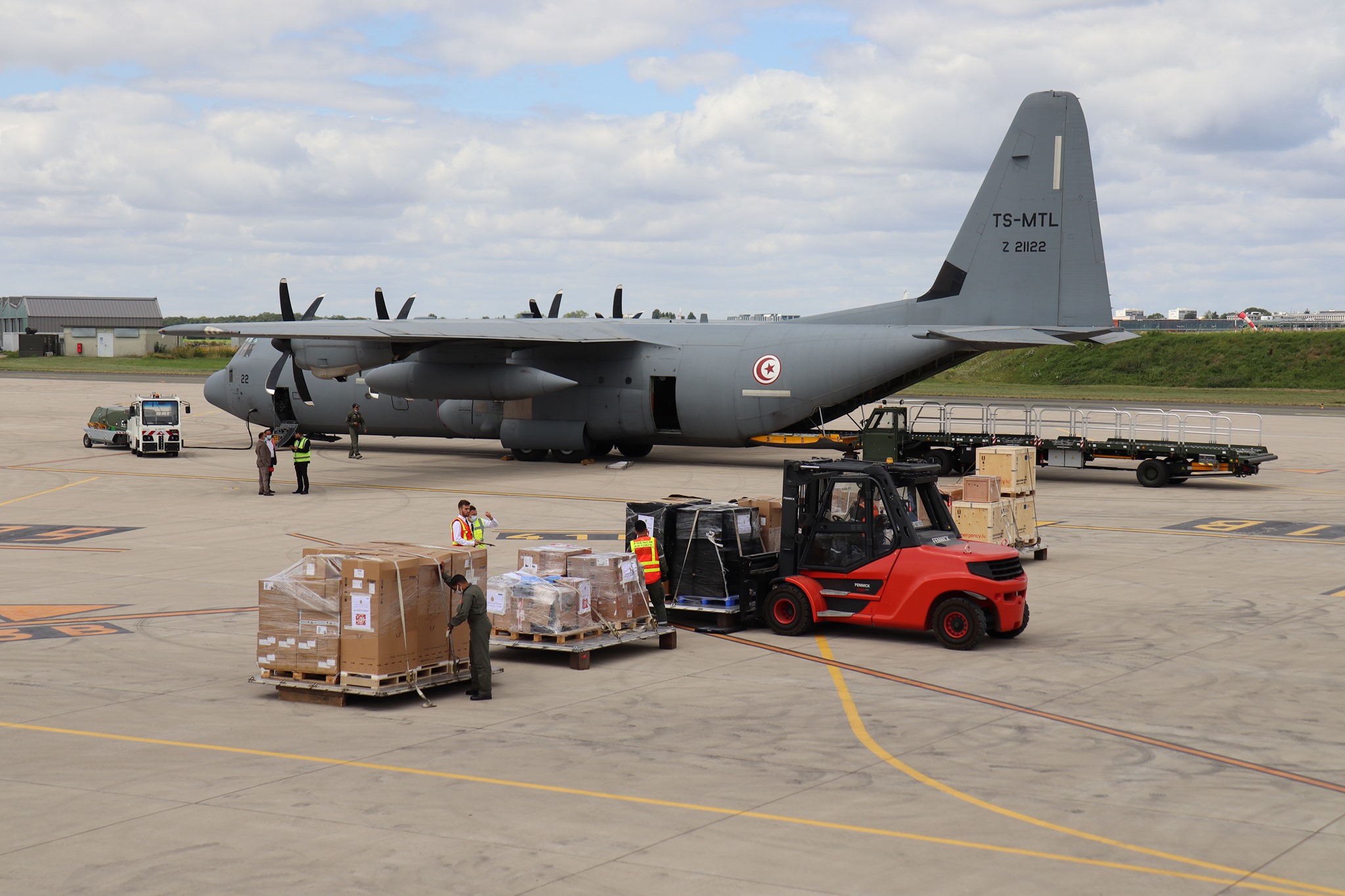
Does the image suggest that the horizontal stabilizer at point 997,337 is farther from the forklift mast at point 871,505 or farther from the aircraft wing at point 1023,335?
the forklift mast at point 871,505

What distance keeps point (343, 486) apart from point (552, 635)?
19936 mm

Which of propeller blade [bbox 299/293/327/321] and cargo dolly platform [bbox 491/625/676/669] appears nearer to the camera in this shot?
cargo dolly platform [bbox 491/625/676/669]

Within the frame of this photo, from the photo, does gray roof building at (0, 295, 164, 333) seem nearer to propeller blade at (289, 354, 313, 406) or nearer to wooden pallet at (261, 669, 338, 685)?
propeller blade at (289, 354, 313, 406)

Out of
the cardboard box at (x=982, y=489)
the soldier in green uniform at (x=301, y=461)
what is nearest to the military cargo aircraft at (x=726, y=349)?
the soldier in green uniform at (x=301, y=461)

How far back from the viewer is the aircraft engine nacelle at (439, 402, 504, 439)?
39.2 m

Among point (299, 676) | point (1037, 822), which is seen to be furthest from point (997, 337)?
point (1037, 822)

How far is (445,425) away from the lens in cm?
4016

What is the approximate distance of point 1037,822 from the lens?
9.58m

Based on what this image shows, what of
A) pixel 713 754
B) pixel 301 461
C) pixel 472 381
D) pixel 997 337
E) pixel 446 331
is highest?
pixel 446 331

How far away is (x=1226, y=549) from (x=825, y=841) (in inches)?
685

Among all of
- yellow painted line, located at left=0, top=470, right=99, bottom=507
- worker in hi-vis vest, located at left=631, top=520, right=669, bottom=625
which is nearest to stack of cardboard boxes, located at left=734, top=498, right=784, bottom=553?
worker in hi-vis vest, located at left=631, top=520, right=669, bottom=625

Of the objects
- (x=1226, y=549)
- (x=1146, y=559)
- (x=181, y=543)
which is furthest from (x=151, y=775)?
(x=1226, y=549)

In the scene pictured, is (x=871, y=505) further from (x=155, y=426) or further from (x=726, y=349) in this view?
(x=155, y=426)

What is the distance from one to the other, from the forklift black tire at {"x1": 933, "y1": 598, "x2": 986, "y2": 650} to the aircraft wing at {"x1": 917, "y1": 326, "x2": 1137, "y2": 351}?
54.2ft
